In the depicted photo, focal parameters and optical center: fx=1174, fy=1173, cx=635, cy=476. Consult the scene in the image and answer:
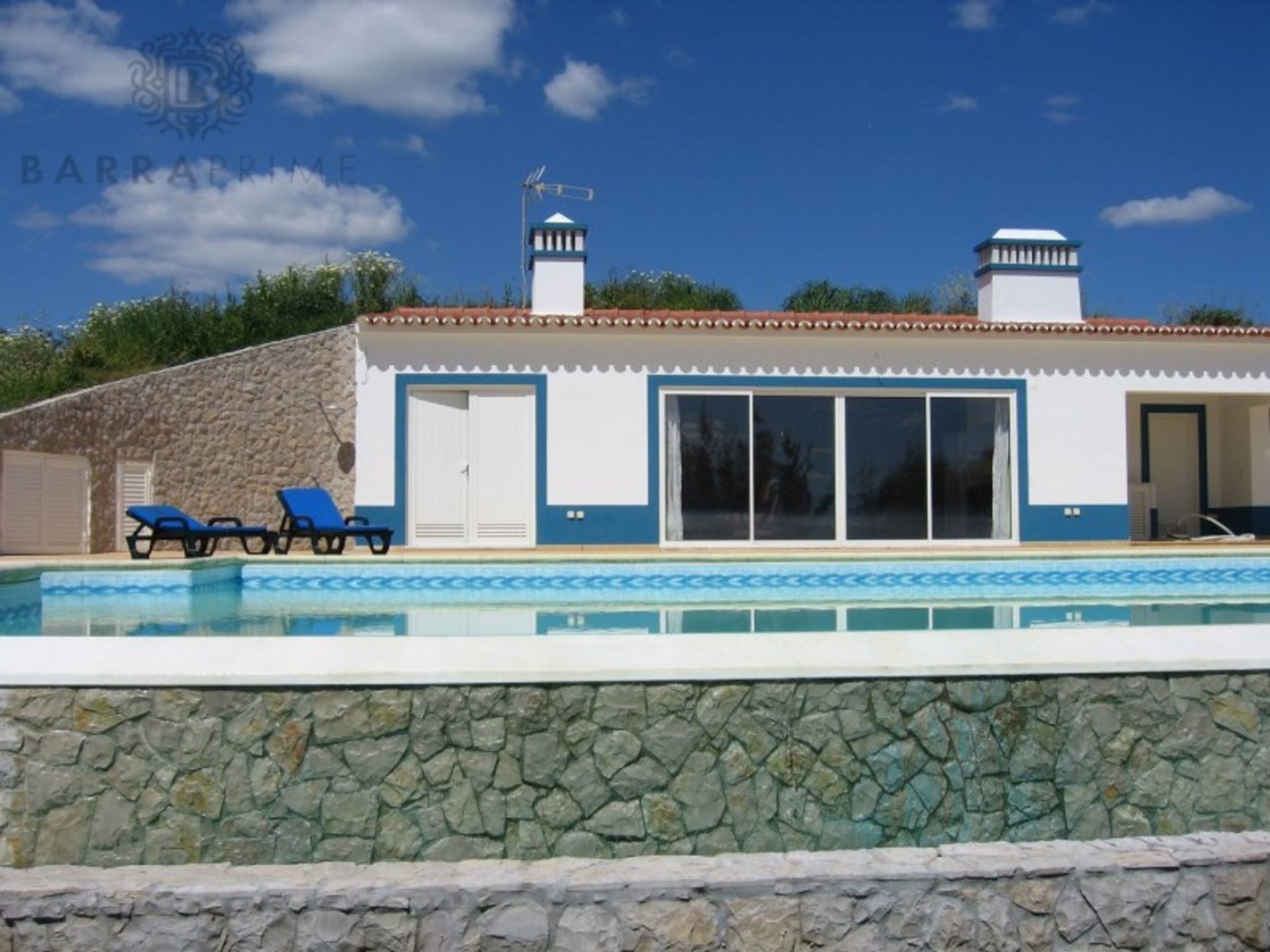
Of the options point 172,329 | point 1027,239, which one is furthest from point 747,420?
point 172,329

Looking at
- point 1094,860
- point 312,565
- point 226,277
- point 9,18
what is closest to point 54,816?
point 1094,860

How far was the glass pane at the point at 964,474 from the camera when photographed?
52.9 feet

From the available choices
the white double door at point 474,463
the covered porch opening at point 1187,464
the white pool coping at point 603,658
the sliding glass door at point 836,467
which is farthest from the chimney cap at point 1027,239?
the white pool coping at point 603,658

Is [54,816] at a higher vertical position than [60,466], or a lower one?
lower

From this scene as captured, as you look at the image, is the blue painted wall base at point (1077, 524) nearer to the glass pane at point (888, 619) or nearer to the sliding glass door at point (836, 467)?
the sliding glass door at point (836, 467)

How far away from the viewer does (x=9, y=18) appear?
1620cm

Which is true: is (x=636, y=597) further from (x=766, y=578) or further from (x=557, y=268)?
(x=557, y=268)

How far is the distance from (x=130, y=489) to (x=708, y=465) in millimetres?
7855

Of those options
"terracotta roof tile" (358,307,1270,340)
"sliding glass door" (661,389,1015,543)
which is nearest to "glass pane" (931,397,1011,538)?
"sliding glass door" (661,389,1015,543)

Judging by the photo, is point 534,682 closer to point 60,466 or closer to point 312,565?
point 312,565

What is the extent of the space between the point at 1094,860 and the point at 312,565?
8.17m

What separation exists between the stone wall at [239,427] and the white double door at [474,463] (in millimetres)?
1193

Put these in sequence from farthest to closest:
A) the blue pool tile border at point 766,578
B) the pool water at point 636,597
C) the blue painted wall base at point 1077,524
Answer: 1. the blue painted wall base at point 1077,524
2. the blue pool tile border at point 766,578
3. the pool water at point 636,597

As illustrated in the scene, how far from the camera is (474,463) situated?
15.5 metres
